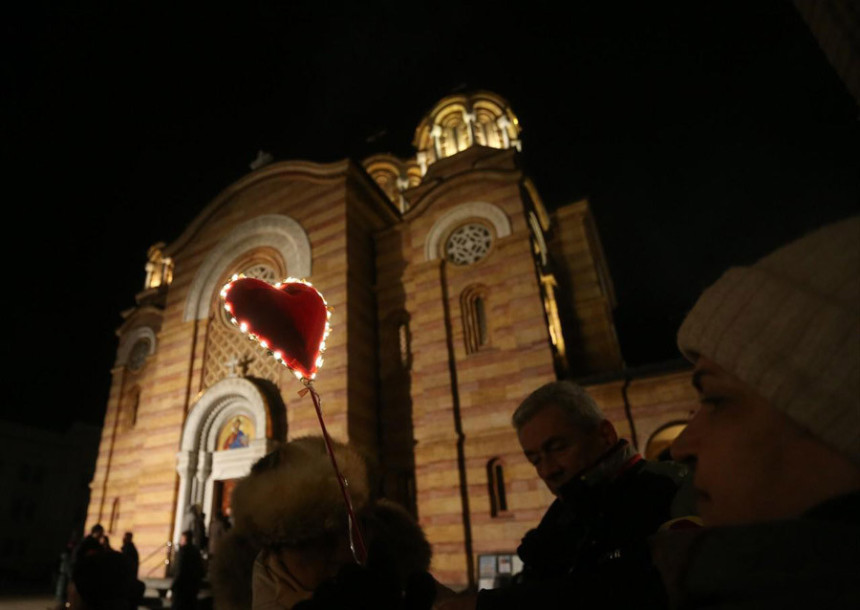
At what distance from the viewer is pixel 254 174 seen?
43.6ft

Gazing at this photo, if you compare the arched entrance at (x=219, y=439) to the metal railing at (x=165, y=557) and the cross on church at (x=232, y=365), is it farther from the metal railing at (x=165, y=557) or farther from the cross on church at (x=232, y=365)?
the cross on church at (x=232, y=365)

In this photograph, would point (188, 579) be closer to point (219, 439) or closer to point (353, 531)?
point (219, 439)

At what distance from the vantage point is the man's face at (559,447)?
2326 millimetres

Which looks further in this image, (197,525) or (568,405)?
(197,525)

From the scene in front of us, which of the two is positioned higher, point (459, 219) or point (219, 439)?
point (459, 219)

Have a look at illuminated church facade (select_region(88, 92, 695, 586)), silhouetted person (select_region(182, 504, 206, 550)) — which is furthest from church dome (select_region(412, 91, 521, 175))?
silhouetted person (select_region(182, 504, 206, 550))

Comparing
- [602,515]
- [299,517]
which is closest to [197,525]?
[299,517]

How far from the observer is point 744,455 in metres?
0.83

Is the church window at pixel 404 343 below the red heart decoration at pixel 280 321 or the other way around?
the other way around

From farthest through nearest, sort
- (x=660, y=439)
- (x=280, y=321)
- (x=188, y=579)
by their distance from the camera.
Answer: (x=660, y=439) → (x=188, y=579) → (x=280, y=321)

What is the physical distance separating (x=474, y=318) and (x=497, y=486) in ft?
12.2

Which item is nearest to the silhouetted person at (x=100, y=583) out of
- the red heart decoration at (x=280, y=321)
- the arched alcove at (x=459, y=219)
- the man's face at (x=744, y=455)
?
the red heart decoration at (x=280, y=321)

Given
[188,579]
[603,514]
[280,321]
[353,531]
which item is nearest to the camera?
[353,531]

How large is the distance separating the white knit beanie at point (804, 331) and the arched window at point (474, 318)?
931 cm
